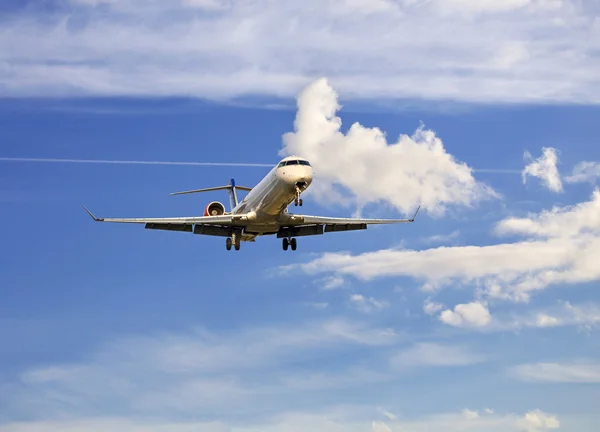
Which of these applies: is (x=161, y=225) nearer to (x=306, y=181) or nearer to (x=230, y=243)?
(x=230, y=243)

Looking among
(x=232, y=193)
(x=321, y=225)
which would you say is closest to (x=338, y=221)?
(x=321, y=225)

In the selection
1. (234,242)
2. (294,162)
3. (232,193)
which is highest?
(232,193)

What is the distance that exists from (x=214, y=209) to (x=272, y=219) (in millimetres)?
12564

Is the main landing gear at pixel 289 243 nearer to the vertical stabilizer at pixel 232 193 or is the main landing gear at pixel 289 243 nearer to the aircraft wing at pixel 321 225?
the aircraft wing at pixel 321 225

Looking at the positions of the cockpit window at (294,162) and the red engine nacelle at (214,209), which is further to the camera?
the red engine nacelle at (214,209)

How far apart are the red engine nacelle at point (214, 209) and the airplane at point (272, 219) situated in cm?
44

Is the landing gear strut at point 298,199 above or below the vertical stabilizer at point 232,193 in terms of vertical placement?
below

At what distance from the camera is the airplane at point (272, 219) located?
84.1m

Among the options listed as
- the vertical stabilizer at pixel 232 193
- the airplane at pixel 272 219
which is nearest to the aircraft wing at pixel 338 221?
the airplane at pixel 272 219

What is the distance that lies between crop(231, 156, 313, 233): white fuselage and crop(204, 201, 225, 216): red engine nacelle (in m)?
7.33

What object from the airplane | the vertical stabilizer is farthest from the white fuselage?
the vertical stabilizer

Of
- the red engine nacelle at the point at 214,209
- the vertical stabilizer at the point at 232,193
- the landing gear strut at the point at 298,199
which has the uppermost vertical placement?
the vertical stabilizer at the point at 232,193

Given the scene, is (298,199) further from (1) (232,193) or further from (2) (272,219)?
(1) (232,193)

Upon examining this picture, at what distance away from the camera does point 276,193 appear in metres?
85.3
